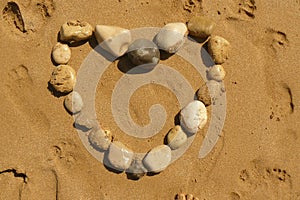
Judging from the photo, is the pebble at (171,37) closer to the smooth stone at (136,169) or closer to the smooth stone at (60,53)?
the smooth stone at (60,53)

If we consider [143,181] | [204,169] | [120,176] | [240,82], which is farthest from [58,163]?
[240,82]

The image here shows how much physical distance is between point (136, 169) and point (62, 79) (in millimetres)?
975

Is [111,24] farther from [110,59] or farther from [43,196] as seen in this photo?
[43,196]

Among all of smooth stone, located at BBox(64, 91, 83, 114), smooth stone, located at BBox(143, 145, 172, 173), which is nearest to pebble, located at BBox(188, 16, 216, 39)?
smooth stone, located at BBox(143, 145, 172, 173)

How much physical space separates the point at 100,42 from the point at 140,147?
0.96 meters

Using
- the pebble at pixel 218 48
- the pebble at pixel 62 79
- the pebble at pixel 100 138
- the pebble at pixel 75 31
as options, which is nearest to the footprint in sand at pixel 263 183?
the pebble at pixel 218 48

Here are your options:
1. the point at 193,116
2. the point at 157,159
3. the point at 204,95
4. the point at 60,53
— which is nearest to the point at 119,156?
the point at 157,159

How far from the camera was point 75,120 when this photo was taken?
3.27 m

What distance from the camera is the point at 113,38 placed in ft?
10.6

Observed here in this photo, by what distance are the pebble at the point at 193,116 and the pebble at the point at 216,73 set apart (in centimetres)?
25

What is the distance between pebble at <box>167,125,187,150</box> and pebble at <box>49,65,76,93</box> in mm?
936

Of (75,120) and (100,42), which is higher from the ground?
(100,42)

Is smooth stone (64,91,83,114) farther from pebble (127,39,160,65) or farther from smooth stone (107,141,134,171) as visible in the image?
pebble (127,39,160,65)

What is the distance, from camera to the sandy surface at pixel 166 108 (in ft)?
10.7
